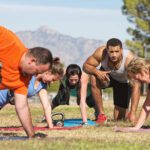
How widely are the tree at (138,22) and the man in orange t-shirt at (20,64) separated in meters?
52.2

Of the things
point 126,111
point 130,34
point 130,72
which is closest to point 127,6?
point 130,34

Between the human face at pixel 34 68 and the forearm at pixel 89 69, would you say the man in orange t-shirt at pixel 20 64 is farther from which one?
the forearm at pixel 89 69

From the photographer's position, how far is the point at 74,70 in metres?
11.5

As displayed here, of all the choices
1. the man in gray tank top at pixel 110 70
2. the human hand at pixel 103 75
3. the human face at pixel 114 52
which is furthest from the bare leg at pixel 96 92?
the human face at pixel 114 52

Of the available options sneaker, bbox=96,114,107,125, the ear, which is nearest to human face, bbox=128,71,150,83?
the ear

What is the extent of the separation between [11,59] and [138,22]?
5401 cm

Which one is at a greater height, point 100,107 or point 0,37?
point 0,37

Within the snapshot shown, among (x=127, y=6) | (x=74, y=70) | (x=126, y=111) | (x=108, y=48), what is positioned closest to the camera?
(x=108, y=48)

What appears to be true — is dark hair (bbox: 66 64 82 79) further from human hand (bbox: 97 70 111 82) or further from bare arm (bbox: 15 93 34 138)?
bare arm (bbox: 15 93 34 138)

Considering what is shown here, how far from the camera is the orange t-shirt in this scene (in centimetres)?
725

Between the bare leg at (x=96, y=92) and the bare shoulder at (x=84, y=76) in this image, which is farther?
the bare leg at (x=96, y=92)

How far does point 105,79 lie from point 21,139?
14.6 feet

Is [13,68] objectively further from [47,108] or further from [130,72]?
[47,108]

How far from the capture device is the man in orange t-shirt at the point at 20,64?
278 inches
